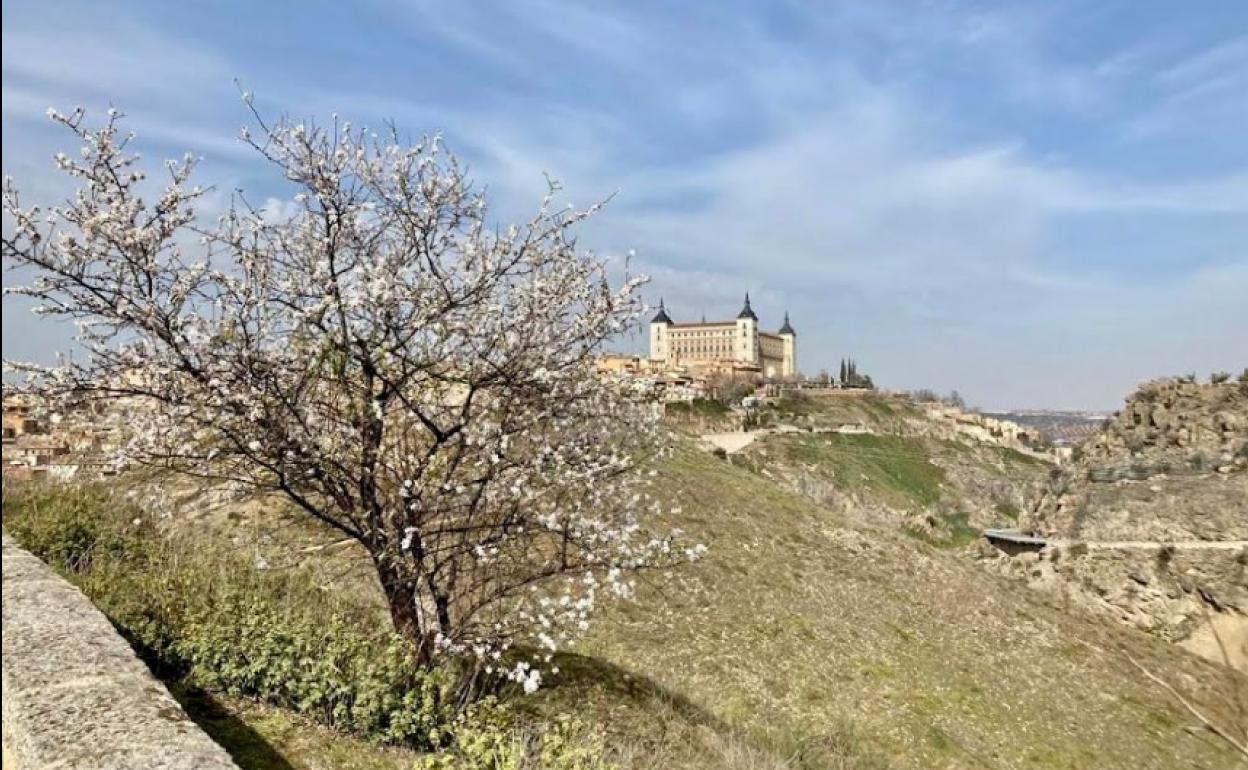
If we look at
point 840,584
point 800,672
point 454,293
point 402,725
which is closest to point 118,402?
point 454,293

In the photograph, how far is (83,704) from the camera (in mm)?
4398

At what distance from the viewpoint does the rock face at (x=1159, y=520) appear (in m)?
19.8

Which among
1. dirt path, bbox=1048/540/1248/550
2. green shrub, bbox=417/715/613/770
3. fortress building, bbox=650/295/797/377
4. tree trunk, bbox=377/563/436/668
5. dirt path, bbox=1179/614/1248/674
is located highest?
fortress building, bbox=650/295/797/377

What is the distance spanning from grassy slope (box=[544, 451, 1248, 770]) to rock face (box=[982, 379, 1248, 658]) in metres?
1.81

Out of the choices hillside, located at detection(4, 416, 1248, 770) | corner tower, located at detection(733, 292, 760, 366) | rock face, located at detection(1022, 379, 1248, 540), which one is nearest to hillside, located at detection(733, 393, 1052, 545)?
rock face, located at detection(1022, 379, 1248, 540)

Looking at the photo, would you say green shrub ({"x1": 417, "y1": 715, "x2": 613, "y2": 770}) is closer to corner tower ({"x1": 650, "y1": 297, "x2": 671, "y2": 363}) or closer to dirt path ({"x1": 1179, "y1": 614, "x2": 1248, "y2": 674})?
dirt path ({"x1": 1179, "y1": 614, "x2": 1248, "y2": 674})

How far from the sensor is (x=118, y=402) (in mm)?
7094

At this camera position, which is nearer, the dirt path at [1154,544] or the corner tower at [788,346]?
the dirt path at [1154,544]

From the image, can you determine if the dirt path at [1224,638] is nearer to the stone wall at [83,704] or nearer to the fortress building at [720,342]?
the stone wall at [83,704]

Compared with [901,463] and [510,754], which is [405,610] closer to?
[510,754]

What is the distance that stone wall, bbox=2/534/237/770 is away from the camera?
3877mm

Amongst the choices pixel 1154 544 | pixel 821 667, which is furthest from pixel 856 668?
pixel 1154 544

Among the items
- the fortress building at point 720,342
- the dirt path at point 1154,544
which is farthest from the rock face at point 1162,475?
the fortress building at point 720,342

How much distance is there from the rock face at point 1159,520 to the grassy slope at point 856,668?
5.94ft
